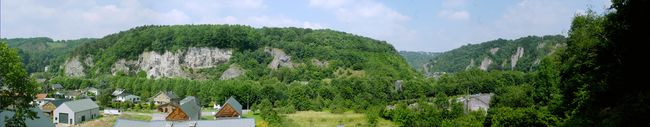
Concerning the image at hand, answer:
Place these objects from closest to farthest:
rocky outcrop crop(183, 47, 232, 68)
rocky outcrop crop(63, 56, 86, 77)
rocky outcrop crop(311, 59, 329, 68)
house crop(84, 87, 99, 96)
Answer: house crop(84, 87, 99, 96) < rocky outcrop crop(311, 59, 329, 68) < rocky outcrop crop(183, 47, 232, 68) < rocky outcrop crop(63, 56, 86, 77)

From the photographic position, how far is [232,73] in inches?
3570

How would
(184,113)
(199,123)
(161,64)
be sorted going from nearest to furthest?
(199,123)
(184,113)
(161,64)

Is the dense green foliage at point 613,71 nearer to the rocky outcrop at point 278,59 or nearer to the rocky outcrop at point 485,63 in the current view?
the rocky outcrop at point 278,59

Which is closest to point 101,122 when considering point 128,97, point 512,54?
point 128,97

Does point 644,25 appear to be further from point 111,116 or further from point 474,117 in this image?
point 111,116

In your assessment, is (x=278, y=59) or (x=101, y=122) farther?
(x=278, y=59)

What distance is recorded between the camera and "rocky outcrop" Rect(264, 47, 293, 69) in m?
98.0

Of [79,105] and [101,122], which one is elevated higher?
[79,105]

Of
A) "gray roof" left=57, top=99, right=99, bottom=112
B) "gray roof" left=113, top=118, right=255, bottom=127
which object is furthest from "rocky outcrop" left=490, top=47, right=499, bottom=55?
"gray roof" left=113, top=118, right=255, bottom=127

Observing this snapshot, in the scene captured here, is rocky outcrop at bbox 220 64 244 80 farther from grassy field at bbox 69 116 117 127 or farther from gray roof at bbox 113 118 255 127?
gray roof at bbox 113 118 255 127

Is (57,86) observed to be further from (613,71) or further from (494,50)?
(494,50)

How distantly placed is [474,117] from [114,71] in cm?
7914

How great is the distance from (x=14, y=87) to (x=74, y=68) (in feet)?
305

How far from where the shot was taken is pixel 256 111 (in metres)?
52.2
